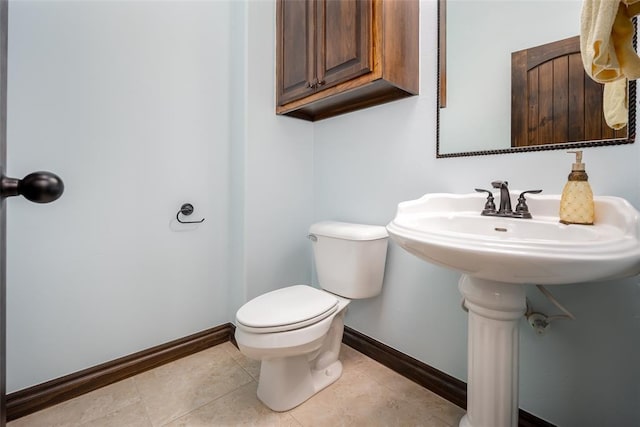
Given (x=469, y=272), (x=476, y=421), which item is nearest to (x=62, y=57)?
(x=469, y=272)

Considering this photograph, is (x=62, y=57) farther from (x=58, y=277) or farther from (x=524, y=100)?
(x=524, y=100)

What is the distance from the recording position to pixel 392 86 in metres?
1.27

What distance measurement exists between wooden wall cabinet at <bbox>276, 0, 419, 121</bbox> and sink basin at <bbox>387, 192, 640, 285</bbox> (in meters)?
0.66

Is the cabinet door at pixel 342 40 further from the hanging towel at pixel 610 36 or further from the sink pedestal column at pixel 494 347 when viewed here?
the sink pedestal column at pixel 494 347

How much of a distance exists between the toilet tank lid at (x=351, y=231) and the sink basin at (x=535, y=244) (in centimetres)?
36

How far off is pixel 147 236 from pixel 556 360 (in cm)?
179

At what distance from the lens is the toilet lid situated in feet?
3.59

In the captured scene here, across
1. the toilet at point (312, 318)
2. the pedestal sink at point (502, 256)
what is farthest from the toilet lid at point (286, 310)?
the pedestal sink at point (502, 256)

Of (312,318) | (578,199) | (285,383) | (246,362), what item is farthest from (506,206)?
(246,362)

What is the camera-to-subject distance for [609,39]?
56cm

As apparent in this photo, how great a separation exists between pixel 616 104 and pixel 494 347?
0.77 m

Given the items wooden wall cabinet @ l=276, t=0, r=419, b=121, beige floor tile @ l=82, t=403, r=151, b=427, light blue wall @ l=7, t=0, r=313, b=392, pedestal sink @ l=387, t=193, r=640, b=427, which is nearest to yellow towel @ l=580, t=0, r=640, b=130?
pedestal sink @ l=387, t=193, r=640, b=427

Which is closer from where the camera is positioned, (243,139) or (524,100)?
(524,100)

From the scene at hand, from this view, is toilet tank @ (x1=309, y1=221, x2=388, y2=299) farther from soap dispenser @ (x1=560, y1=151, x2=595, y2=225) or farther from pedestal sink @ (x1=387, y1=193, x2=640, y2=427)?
soap dispenser @ (x1=560, y1=151, x2=595, y2=225)
